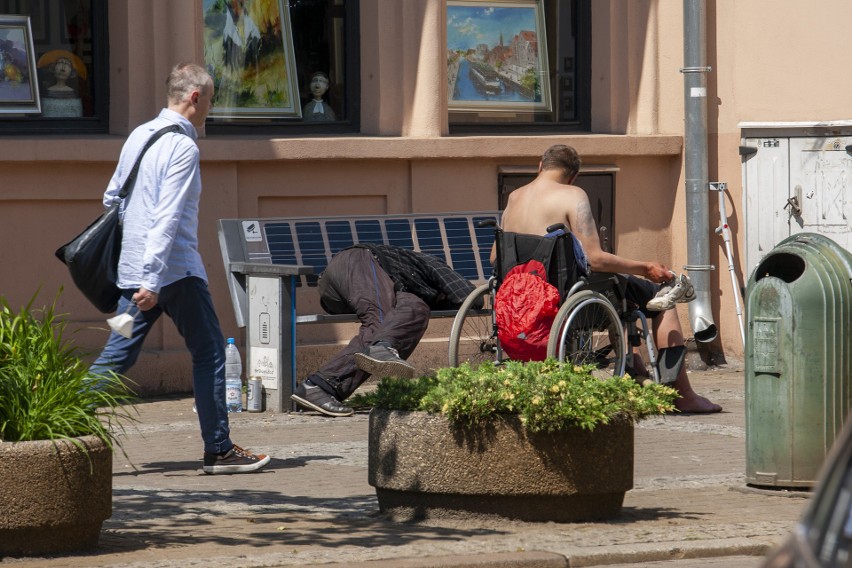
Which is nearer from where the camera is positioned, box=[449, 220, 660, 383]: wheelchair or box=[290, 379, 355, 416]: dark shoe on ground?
box=[449, 220, 660, 383]: wheelchair

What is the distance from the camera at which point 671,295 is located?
31.4ft

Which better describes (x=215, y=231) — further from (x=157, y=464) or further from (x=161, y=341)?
(x=157, y=464)

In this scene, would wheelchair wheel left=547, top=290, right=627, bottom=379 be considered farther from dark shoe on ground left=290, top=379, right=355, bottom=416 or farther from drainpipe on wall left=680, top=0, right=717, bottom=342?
drainpipe on wall left=680, top=0, right=717, bottom=342

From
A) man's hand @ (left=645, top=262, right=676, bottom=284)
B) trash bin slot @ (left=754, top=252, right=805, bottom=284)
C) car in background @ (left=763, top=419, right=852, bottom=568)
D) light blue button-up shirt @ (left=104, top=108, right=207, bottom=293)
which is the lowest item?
car in background @ (left=763, top=419, right=852, bottom=568)

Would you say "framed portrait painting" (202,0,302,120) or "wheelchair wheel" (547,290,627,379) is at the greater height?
"framed portrait painting" (202,0,302,120)

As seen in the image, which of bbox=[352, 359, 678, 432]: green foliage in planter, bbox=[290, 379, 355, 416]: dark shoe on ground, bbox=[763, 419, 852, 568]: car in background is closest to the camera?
bbox=[763, 419, 852, 568]: car in background

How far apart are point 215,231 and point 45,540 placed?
5.69 metres

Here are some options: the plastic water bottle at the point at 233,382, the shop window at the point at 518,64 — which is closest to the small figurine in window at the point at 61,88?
the plastic water bottle at the point at 233,382

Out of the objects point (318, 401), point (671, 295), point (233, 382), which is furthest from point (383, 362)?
point (671, 295)

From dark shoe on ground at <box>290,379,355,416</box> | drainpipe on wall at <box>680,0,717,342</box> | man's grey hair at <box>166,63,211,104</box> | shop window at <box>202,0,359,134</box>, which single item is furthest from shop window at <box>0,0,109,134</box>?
drainpipe on wall at <box>680,0,717,342</box>

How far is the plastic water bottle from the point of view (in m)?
9.97

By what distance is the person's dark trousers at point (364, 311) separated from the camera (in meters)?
9.36

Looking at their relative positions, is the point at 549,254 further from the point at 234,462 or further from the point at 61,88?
the point at 61,88

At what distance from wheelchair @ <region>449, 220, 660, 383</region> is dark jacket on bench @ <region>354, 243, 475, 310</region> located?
23 centimetres
